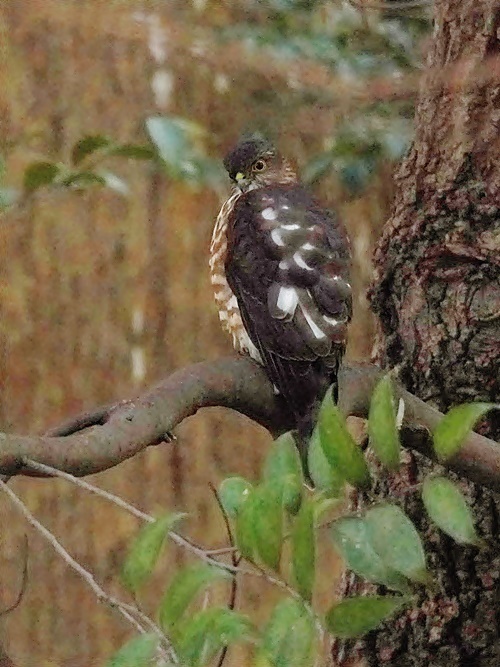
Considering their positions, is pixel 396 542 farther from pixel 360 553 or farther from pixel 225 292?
pixel 225 292

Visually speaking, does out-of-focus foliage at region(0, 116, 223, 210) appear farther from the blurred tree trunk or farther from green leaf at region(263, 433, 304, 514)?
green leaf at region(263, 433, 304, 514)

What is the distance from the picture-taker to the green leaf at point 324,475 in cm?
91

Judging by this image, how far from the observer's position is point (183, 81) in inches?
110

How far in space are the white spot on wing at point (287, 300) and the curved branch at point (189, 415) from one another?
122mm

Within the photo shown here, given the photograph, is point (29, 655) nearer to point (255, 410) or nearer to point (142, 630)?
point (255, 410)

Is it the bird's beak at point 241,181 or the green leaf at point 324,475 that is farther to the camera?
the bird's beak at point 241,181

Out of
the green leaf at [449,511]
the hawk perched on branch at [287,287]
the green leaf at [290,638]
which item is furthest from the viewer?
the hawk perched on branch at [287,287]

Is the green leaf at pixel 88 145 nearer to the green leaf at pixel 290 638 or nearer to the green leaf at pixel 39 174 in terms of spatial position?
the green leaf at pixel 39 174

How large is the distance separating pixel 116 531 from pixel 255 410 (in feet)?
5.60

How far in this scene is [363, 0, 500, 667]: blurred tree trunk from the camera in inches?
58.3

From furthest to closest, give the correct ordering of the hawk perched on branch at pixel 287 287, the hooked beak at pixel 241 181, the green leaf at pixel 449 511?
1. the hooked beak at pixel 241 181
2. the hawk perched on branch at pixel 287 287
3. the green leaf at pixel 449 511

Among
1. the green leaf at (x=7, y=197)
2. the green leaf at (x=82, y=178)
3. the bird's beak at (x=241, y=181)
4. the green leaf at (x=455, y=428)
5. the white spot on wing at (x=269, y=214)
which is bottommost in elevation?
the bird's beak at (x=241, y=181)

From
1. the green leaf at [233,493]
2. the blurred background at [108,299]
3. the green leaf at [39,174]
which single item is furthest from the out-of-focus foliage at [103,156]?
the blurred background at [108,299]

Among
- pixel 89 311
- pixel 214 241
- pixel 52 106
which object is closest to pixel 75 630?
pixel 89 311
